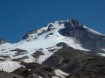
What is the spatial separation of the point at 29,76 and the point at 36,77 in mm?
3244

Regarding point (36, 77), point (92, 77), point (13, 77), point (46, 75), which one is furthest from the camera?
point (92, 77)

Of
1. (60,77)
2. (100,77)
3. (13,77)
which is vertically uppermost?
(100,77)

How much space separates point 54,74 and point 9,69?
42.8 m

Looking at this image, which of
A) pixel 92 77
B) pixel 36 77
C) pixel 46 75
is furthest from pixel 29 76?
pixel 92 77

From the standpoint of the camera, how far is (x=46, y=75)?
155 meters

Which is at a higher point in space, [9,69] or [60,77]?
[9,69]

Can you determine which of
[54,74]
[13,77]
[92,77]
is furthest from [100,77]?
[13,77]

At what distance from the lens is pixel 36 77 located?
139 m

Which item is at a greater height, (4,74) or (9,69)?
(9,69)

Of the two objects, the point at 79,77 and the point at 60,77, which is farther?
the point at 79,77

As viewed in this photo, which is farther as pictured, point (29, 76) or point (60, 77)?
point (60, 77)

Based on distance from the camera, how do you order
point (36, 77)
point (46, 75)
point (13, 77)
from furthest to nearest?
1. point (46, 75)
2. point (36, 77)
3. point (13, 77)

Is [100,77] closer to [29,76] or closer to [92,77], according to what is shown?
[92,77]

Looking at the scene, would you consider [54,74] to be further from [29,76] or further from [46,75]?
[29,76]
